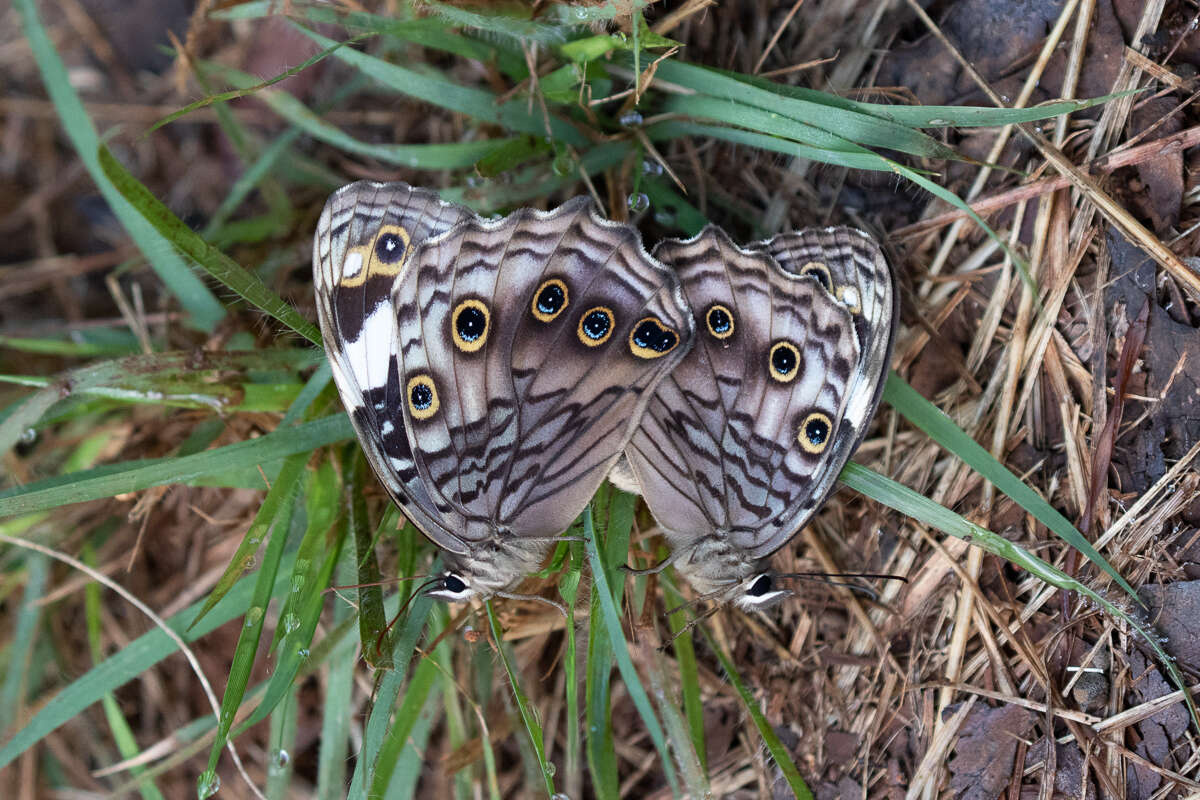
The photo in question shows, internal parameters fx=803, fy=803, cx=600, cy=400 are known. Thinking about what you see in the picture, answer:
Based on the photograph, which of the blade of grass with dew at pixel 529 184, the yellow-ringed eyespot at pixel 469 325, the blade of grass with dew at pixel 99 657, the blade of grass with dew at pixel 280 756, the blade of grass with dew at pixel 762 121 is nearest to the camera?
the yellow-ringed eyespot at pixel 469 325

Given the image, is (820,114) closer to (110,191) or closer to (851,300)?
(851,300)

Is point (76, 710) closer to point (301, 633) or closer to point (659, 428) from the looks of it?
point (301, 633)

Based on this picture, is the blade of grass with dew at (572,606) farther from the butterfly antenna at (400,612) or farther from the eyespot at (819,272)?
the eyespot at (819,272)

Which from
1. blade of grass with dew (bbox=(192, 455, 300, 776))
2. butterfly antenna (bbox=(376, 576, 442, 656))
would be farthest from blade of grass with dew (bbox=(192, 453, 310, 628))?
butterfly antenna (bbox=(376, 576, 442, 656))

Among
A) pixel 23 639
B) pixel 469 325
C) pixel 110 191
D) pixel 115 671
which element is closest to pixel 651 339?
pixel 469 325

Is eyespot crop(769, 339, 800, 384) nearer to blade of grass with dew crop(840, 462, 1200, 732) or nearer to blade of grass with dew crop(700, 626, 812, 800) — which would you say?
blade of grass with dew crop(840, 462, 1200, 732)

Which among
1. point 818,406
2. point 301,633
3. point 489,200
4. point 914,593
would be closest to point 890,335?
point 818,406

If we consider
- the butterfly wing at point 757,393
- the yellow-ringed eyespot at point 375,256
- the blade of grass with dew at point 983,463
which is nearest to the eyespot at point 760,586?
the butterfly wing at point 757,393
